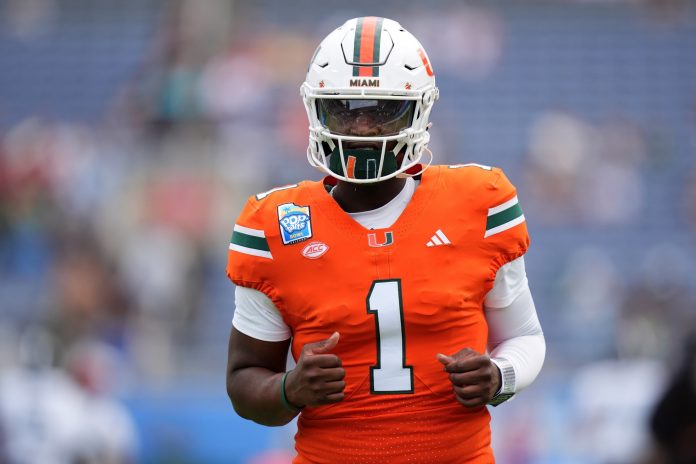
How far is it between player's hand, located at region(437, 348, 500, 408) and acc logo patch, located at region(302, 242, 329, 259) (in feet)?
1.21

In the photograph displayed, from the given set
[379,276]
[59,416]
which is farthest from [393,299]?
[59,416]

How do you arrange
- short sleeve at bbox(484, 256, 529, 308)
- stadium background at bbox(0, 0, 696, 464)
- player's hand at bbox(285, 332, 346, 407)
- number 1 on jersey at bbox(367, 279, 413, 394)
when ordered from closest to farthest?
player's hand at bbox(285, 332, 346, 407) < number 1 on jersey at bbox(367, 279, 413, 394) < short sleeve at bbox(484, 256, 529, 308) < stadium background at bbox(0, 0, 696, 464)

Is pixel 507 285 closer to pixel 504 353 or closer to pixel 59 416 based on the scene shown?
pixel 504 353

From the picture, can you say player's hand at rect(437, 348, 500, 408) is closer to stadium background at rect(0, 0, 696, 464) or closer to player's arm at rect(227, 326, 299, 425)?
player's arm at rect(227, 326, 299, 425)

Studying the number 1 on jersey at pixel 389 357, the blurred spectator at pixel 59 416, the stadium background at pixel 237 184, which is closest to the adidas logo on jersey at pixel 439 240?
the number 1 on jersey at pixel 389 357

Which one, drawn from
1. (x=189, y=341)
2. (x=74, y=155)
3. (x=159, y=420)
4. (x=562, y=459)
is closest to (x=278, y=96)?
(x=74, y=155)

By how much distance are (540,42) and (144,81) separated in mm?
3755

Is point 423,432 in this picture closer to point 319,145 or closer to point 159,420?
point 319,145

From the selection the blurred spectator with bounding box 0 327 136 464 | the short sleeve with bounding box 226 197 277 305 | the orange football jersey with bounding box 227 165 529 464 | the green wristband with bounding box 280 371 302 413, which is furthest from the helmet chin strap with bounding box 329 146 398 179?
the blurred spectator with bounding box 0 327 136 464

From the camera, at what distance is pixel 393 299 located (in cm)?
266

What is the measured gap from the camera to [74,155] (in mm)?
10219

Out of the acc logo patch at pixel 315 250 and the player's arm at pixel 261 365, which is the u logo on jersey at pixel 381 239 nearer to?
the acc logo patch at pixel 315 250

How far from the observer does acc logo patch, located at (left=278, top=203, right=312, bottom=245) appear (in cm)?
273

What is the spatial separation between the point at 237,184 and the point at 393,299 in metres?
6.88
